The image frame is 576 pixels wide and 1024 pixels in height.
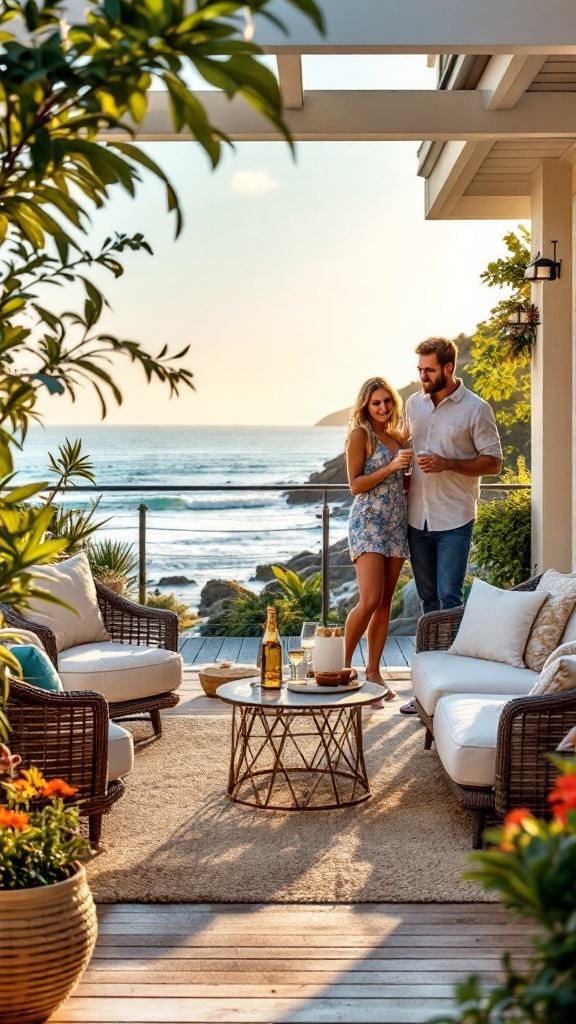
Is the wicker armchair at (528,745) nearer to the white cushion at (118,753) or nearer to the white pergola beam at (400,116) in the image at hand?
the white cushion at (118,753)

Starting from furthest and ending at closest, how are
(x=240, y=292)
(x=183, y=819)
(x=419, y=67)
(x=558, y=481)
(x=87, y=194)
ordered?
(x=240, y=292), (x=419, y=67), (x=558, y=481), (x=183, y=819), (x=87, y=194)

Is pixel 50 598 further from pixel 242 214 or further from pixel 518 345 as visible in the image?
pixel 242 214

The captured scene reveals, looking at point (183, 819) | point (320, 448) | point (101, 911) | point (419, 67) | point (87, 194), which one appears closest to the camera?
point (87, 194)

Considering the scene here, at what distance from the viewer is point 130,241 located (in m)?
1.84

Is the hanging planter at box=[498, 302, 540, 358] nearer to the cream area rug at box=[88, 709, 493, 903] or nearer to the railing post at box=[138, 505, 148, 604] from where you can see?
the railing post at box=[138, 505, 148, 604]

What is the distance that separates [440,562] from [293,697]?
1.74 metres

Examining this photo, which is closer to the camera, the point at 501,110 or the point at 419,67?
the point at 501,110

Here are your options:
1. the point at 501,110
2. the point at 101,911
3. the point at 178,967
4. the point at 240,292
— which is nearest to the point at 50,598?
the point at 178,967

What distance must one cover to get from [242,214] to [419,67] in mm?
19939

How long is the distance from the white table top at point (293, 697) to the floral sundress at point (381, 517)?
1.42m

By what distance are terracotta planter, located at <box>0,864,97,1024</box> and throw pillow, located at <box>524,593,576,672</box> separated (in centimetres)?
248

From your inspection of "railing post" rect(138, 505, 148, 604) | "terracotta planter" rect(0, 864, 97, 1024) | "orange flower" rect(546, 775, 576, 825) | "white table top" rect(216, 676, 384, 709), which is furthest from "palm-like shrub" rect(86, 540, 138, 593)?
"orange flower" rect(546, 775, 576, 825)

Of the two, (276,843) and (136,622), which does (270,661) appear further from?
(136,622)

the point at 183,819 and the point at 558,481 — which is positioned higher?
the point at 558,481
